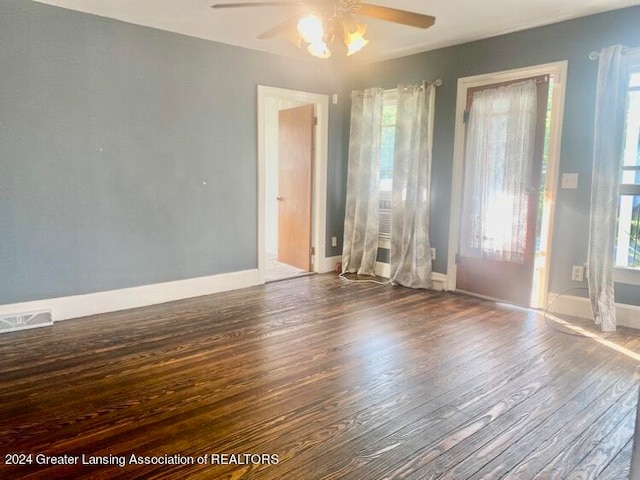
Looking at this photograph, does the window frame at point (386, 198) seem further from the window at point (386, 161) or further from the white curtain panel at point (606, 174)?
the white curtain panel at point (606, 174)

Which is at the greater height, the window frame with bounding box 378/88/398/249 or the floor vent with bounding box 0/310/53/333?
the window frame with bounding box 378/88/398/249

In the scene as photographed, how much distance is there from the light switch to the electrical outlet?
68 cm

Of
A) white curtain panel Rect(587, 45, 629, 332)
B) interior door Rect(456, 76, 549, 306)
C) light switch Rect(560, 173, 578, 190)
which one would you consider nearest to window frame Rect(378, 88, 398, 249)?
interior door Rect(456, 76, 549, 306)

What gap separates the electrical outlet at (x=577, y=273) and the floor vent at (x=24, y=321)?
4.41m

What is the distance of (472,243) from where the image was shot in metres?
4.48

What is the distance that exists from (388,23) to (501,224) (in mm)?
2127

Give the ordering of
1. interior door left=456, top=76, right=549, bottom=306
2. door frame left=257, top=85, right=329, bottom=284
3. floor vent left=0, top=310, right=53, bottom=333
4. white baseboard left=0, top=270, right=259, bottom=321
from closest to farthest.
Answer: floor vent left=0, top=310, right=53, bottom=333, white baseboard left=0, top=270, right=259, bottom=321, interior door left=456, top=76, right=549, bottom=306, door frame left=257, top=85, right=329, bottom=284

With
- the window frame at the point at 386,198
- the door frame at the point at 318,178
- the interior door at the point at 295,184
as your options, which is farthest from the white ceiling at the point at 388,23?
the interior door at the point at 295,184

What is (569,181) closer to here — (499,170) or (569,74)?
(499,170)

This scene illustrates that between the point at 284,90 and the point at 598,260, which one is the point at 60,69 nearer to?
the point at 284,90

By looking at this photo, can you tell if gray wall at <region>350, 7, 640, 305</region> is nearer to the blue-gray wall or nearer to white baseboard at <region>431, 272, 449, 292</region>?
the blue-gray wall

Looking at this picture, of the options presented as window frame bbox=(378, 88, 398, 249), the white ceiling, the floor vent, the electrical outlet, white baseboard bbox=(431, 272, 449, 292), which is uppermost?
the white ceiling

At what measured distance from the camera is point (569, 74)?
3705mm

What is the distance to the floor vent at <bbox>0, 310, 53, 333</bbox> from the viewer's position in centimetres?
334
